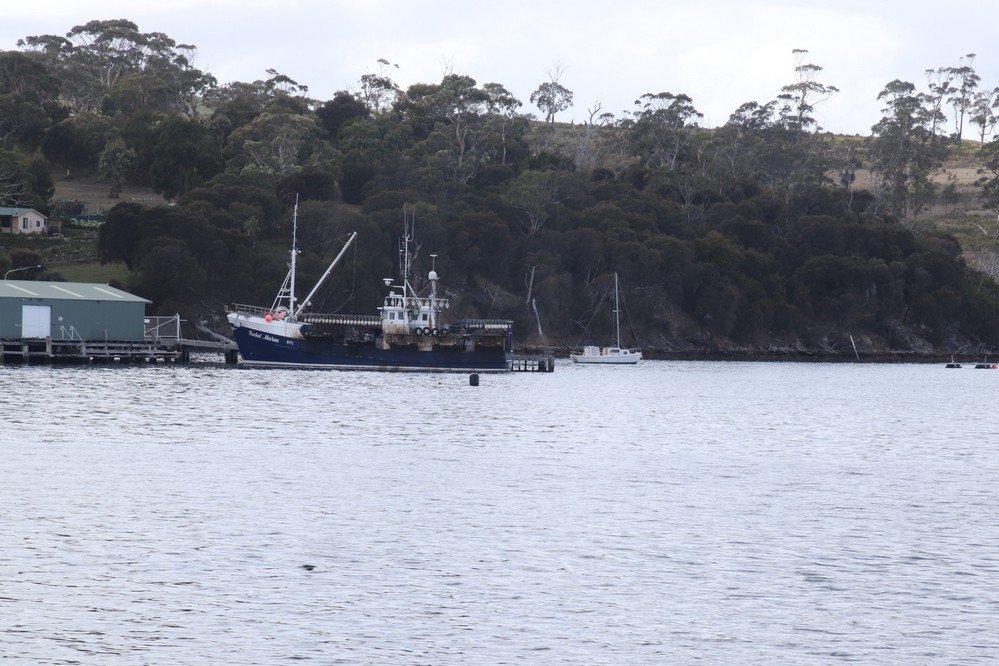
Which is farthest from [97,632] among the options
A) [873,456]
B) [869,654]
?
[873,456]

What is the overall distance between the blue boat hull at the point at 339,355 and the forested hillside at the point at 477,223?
21.4m

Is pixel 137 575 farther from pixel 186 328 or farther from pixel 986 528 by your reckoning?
pixel 186 328

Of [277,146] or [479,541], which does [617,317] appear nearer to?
[277,146]

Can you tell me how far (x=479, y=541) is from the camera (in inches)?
1193

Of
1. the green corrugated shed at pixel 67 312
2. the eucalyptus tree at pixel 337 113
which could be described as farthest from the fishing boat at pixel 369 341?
the eucalyptus tree at pixel 337 113

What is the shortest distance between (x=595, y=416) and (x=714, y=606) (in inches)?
1888

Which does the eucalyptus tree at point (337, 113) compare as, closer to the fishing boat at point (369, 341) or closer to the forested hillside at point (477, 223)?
the forested hillside at point (477, 223)

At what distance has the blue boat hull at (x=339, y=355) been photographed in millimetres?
100750

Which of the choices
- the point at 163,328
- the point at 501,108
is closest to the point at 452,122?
the point at 501,108

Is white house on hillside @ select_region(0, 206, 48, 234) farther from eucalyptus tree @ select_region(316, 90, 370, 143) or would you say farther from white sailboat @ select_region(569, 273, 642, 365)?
white sailboat @ select_region(569, 273, 642, 365)

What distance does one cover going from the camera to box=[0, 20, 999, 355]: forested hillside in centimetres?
12988

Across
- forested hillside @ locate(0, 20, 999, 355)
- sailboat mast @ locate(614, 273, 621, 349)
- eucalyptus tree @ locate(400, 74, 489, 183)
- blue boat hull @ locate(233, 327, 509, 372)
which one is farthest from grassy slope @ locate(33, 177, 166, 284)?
sailboat mast @ locate(614, 273, 621, 349)

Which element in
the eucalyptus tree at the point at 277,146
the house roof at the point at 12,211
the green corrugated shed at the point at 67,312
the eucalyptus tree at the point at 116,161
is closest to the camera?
the green corrugated shed at the point at 67,312

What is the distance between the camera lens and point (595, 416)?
7225 centimetres
